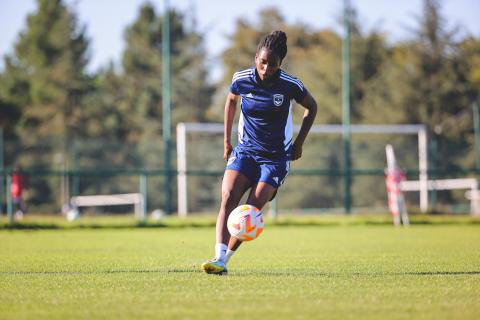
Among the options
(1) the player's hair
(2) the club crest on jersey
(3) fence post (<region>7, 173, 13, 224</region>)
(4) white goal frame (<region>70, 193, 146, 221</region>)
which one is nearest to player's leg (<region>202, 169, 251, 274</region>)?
(2) the club crest on jersey

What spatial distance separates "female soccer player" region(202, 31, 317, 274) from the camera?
822 centimetres

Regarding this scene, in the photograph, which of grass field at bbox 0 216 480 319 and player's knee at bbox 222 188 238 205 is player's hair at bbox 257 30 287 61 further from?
grass field at bbox 0 216 480 319

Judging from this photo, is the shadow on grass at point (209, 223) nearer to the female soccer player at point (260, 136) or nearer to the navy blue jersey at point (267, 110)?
the female soccer player at point (260, 136)

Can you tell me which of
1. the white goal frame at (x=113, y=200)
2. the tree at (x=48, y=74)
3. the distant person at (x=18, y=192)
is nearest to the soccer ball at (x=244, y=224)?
the distant person at (x=18, y=192)

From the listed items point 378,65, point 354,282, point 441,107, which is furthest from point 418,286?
point 378,65

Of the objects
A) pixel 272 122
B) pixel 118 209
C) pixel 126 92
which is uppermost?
pixel 126 92

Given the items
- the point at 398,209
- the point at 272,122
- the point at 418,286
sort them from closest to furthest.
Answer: the point at 418,286, the point at 272,122, the point at 398,209

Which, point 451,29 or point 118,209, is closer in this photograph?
point 118,209

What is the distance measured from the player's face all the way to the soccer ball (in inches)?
50.5

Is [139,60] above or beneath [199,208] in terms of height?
above

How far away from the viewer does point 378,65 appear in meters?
50.0

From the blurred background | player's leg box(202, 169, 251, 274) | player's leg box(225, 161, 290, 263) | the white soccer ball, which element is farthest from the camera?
the blurred background

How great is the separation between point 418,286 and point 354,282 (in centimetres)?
58

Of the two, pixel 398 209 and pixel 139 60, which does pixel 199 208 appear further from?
pixel 139 60
